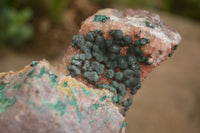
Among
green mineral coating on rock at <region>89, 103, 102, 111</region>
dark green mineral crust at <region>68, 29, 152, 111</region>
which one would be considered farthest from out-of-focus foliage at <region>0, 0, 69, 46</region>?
green mineral coating on rock at <region>89, 103, 102, 111</region>

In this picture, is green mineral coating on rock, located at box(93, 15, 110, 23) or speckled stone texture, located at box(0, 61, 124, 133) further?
green mineral coating on rock, located at box(93, 15, 110, 23)

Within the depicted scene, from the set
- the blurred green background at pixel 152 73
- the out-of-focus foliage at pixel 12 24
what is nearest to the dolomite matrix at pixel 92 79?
the blurred green background at pixel 152 73

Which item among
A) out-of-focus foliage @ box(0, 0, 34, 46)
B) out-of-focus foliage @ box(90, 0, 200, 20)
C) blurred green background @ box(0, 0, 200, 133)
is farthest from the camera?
out-of-focus foliage @ box(90, 0, 200, 20)

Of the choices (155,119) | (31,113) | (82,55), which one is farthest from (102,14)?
(155,119)

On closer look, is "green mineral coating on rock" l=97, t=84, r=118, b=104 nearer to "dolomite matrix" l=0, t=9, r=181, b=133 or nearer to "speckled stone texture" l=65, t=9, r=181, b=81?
"dolomite matrix" l=0, t=9, r=181, b=133

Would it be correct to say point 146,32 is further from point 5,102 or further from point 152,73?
point 152,73

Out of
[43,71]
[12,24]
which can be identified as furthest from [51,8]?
[43,71]

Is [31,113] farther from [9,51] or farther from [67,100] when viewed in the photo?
[9,51]

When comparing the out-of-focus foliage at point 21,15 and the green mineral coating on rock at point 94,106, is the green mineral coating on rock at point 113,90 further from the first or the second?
the out-of-focus foliage at point 21,15
